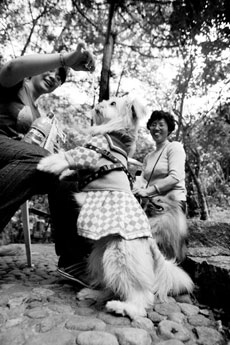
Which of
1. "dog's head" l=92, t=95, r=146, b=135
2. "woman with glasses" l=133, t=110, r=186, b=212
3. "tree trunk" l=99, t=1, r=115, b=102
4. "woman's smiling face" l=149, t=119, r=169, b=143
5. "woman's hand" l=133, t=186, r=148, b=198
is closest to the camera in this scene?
"dog's head" l=92, t=95, r=146, b=135

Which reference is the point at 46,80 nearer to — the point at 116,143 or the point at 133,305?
the point at 116,143

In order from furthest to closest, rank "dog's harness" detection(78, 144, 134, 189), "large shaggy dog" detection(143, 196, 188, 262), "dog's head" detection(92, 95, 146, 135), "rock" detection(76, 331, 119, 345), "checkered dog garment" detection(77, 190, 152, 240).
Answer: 1. "large shaggy dog" detection(143, 196, 188, 262)
2. "dog's head" detection(92, 95, 146, 135)
3. "dog's harness" detection(78, 144, 134, 189)
4. "checkered dog garment" detection(77, 190, 152, 240)
5. "rock" detection(76, 331, 119, 345)

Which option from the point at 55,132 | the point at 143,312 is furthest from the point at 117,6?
the point at 143,312

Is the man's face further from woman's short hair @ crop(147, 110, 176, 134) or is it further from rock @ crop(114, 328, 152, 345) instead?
rock @ crop(114, 328, 152, 345)

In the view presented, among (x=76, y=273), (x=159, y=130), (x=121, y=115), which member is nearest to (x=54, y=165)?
(x=121, y=115)

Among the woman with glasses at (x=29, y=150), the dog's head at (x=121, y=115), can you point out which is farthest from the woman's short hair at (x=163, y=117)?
the woman with glasses at (x=29, y=150)

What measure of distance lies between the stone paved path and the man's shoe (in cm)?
8

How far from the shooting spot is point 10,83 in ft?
6.64

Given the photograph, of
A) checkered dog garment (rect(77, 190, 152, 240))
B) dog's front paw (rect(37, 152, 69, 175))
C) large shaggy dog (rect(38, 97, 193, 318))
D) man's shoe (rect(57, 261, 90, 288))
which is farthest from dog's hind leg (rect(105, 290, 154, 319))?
dog's front paw (rect(37, 152, 69, 175))

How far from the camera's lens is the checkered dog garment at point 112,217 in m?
1.70

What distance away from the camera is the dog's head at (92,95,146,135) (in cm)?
202

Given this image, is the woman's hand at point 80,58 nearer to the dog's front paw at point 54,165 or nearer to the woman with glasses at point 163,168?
the dog's front paw at point 54,165

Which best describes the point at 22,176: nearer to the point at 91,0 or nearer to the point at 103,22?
the point at 91,0

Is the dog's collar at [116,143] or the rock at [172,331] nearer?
the rock at [172,331]
